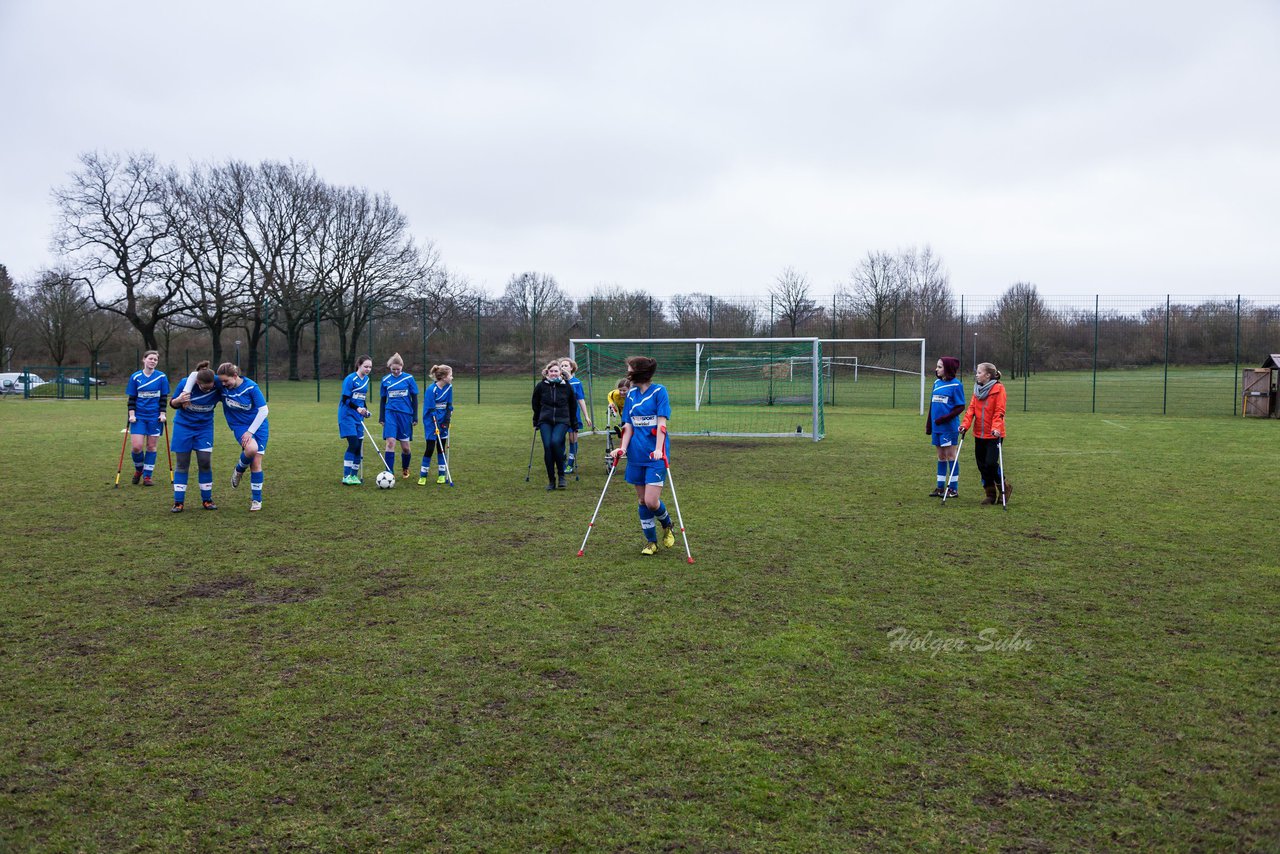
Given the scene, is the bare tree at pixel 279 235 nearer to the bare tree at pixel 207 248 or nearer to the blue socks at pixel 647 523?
the bare tree at pixel 207 248

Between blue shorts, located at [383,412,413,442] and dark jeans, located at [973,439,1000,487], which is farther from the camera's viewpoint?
blue shorts, located at [383,412,413,442]

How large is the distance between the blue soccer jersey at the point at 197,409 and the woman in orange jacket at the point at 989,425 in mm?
8332

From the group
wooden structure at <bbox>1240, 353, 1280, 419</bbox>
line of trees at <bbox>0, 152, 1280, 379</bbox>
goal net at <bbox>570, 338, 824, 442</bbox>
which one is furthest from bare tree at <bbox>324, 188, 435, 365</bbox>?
wooden structure at <bbox>1240, 353, 1280, 419</bbox>

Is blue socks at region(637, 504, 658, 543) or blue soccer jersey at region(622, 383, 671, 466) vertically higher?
blue soccer jersey at region(622, 383, 671, 466)

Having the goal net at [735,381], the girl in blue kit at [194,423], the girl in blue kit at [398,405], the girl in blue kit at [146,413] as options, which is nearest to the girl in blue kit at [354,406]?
the girl in blue kit at [398,405]

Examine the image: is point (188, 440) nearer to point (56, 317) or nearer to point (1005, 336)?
point (1005, 336)

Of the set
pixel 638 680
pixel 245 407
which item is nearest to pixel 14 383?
pixel 245 407

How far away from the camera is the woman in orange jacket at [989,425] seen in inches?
420

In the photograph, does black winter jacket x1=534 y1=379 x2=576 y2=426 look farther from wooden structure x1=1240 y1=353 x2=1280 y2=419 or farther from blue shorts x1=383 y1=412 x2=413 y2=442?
wooden structure x1=1240 y1=353 x2=1280 y2=419

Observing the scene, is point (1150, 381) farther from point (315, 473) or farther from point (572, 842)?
point (572, 842)

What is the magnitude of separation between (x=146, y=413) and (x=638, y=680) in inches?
387

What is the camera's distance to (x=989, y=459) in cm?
1076

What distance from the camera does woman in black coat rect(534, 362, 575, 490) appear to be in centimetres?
1191

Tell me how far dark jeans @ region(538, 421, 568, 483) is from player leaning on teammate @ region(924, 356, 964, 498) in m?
4.47
